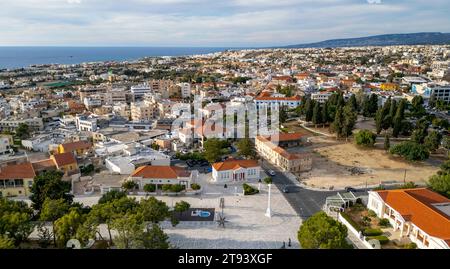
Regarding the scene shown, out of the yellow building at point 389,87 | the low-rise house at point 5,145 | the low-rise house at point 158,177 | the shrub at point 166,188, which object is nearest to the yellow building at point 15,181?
the low-rise house at point 158,177

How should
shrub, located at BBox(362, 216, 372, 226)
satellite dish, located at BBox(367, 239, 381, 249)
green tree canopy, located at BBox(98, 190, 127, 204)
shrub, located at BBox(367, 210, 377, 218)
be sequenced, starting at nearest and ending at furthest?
satellite dish, located at BBox(367, 239, 381, 249) → green tree canopy, located at BBox(98, 190, 127, 204) → shrub, located at BBox(362, 216, 372, 226) → shrub, located at BBox(367, 210, 377, 218)

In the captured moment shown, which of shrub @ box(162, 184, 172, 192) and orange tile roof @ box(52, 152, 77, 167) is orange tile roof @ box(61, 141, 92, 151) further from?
shrub @ box(162, 184, 172, 192)

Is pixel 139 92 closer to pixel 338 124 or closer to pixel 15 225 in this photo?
pixel 338 124

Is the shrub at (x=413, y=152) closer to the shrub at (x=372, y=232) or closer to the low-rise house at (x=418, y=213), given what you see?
the low-rise house at (x=418, y=213)

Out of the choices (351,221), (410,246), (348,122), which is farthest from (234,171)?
(348,122)

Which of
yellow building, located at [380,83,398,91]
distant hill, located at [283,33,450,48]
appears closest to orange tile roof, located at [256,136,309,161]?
distant hill, located at [283,33,450,48]
